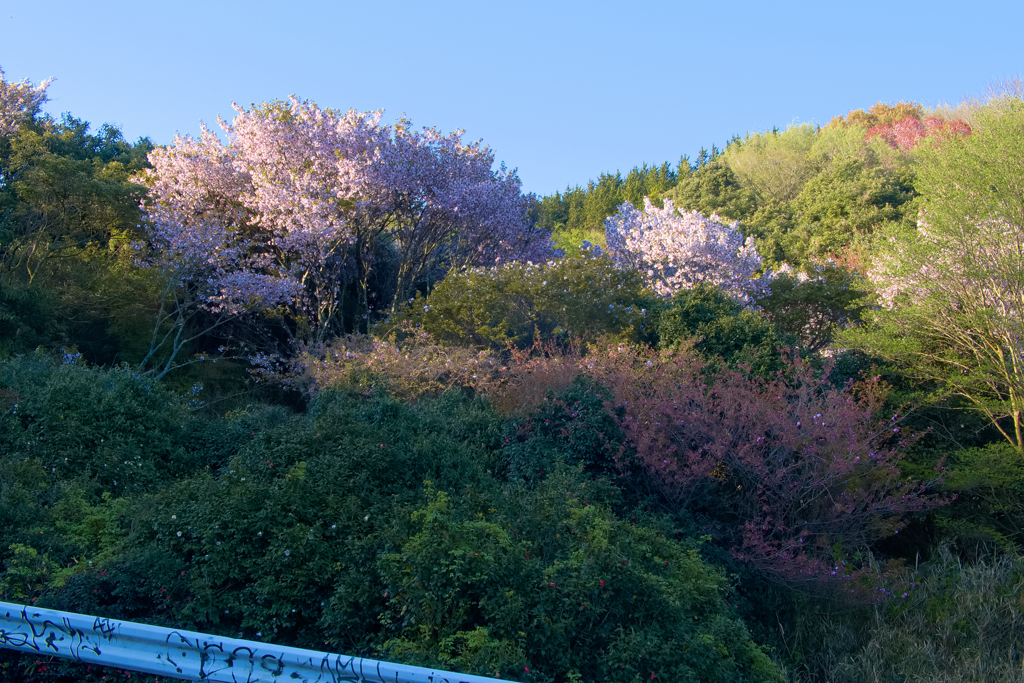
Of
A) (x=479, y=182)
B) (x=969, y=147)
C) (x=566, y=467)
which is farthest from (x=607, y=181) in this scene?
(x=566, y=467)

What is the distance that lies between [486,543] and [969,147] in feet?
31.3

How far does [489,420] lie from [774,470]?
336 cm

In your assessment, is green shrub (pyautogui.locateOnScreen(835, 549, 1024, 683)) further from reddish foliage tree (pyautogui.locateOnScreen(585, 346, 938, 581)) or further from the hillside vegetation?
reddish foliage tree (pyautogui.locateOnScreen(585, 346, 938, 581))

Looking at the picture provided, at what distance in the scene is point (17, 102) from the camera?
52.1 ft

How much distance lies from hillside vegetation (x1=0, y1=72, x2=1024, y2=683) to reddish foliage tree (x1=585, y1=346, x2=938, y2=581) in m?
0.04

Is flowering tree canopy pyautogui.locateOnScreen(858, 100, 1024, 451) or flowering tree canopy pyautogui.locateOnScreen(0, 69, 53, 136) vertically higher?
flowering tree canopy pyautogui.locateOnScreen(0, 69, 53, 136)

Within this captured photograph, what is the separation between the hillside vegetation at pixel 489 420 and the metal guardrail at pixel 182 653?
1023 millimetres

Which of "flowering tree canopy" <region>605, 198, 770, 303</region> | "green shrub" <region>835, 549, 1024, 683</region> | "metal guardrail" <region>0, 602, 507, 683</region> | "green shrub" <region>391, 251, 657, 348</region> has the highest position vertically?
"flowering tree canopy" <region>605, 198, 770, 303</region>

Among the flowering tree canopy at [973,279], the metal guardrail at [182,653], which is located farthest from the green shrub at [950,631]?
the metal guardrail at [182,653]

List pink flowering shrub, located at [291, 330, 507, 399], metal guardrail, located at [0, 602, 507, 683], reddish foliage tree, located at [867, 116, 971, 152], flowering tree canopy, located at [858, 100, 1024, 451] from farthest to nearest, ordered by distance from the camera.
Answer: reddish foliage tree, located at [867, 116, 971, 152], pink flowering shrub, located at [291, 330, 507, 399], flowering tree canopy, located at [858, 100, 1024, 451], metal guardrail, located at [0, 602, 507, 683]

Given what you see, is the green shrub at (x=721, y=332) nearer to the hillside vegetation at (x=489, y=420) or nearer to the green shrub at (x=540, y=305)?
the hillside vegetation at (x=489, y=420)

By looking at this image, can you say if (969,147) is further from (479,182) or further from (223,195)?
(223,195)

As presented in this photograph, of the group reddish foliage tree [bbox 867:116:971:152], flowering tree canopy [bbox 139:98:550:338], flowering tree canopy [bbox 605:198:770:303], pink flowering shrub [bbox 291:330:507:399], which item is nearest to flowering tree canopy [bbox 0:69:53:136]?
flowering tree canopy [bbox 139:98:550:338]

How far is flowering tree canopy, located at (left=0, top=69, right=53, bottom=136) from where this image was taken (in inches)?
595
